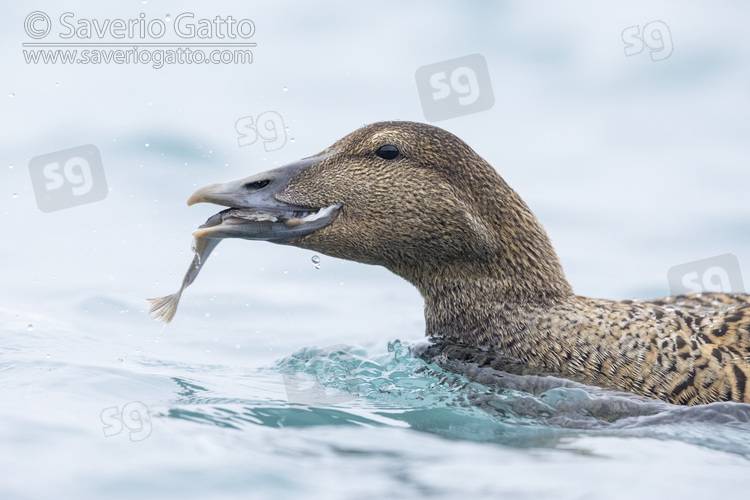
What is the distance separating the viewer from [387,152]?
5.21m

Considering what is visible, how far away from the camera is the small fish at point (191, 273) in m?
5.03

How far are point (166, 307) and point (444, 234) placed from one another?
1448 millimetres

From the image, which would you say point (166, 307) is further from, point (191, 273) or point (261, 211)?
point (261, 211)

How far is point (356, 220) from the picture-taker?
517 cm

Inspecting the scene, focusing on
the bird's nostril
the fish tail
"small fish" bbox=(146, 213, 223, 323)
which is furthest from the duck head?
the fish tail

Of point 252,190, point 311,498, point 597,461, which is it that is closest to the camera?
point 311,498

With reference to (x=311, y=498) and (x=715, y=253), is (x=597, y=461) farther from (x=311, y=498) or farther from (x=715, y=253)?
(x=715, y=253)

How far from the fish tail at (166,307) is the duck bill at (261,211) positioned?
0.37 metres

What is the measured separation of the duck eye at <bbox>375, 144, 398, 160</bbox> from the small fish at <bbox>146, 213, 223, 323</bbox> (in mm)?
881

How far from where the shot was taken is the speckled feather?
16.3 ft

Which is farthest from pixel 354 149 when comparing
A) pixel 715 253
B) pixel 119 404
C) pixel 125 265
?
pixel 715 253

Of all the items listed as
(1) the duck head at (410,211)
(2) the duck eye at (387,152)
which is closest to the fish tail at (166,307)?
(1) the duck head at (410,211)

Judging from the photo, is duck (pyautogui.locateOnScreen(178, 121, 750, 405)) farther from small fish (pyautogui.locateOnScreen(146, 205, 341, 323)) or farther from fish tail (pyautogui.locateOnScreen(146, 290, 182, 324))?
fish tail (pyautogui.locateOnScreen(146, 290, 182, 324))

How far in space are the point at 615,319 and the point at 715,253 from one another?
408 cm
